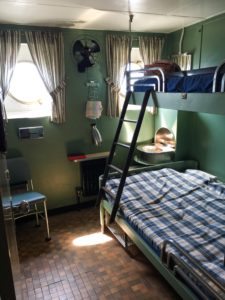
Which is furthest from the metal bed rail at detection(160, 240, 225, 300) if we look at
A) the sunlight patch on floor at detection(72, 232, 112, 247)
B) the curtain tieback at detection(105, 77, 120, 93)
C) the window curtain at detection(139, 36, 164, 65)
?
the window curtain at detection(139, 36, 164, 65)

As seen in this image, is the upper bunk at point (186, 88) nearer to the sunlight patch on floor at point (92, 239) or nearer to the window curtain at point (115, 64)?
the window curtain at point (115, 64)

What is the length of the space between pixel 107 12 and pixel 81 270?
8.92 feet

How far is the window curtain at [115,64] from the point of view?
10.9ft

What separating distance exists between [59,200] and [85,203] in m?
0.42

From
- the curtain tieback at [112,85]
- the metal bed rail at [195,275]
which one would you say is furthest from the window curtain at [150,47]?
the metal bed rail at [195,275]

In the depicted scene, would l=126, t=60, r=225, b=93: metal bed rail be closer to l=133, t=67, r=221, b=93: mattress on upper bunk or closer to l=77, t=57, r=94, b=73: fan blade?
l=133, t=67, r=221, b=93: mattress on upper bunk

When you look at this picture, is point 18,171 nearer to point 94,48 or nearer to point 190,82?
point 94,48

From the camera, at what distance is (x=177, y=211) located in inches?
94.2

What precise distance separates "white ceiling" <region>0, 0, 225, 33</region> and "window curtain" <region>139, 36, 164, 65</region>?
300mm

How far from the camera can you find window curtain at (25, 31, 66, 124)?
2.94 metres

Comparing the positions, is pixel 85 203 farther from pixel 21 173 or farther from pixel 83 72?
pixel 83 72

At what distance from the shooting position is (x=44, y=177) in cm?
338

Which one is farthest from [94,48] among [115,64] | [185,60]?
[185,60]

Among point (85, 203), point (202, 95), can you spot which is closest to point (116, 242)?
point (85, 203)
